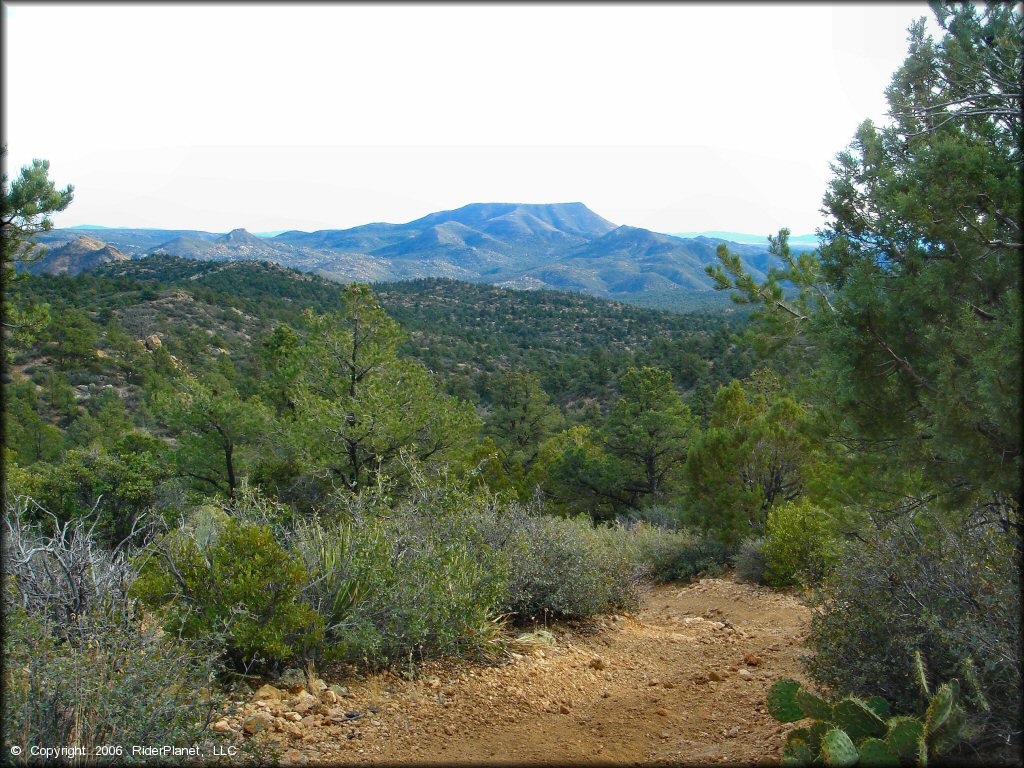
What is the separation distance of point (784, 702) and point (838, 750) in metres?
0.65

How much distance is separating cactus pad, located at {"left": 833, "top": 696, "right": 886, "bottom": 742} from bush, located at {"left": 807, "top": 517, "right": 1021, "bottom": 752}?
1.22ft

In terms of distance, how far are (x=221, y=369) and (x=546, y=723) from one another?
29241 millimetres

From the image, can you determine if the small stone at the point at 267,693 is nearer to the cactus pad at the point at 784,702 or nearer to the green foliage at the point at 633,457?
the cactus pad at the point at 784,702

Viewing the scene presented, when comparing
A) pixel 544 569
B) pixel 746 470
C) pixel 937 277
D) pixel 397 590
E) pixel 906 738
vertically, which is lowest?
pixel 746 470

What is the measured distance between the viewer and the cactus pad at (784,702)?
131 inches

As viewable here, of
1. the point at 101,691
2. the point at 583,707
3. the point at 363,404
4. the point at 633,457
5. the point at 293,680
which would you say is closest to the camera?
the point at 101,691

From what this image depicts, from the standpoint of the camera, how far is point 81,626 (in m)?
3.23

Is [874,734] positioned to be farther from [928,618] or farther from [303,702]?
[303,702]

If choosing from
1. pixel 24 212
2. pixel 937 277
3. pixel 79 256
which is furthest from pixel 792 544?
pixel 79 256

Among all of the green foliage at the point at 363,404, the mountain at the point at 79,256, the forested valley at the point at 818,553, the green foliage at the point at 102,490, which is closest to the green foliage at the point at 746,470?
the forested valley at the point at 818,553

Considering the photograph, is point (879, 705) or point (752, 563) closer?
point (879, 705)

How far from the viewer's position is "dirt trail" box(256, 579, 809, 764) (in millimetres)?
3523

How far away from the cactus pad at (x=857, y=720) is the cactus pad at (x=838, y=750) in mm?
188

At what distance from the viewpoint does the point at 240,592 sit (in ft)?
12.7
